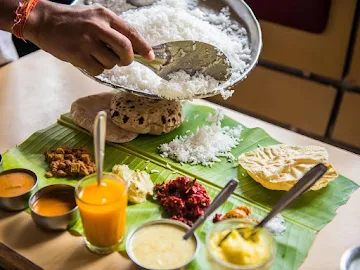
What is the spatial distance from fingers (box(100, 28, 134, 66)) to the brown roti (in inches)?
11.8

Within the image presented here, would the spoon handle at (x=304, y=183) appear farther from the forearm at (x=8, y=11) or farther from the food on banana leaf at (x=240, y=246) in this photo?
the forearm at (x=8, y=11)

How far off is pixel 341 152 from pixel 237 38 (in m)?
0.49

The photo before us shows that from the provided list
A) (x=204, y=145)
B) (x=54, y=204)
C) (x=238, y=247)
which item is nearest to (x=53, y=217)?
(x=54, y=204)

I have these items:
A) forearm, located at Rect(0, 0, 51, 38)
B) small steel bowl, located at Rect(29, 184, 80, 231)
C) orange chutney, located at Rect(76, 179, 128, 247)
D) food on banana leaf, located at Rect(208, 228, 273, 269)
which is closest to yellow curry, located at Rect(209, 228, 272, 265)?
food on banana leaf, located at Rect(208, 228, 273, 269)

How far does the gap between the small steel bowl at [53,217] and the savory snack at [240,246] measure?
332 mm

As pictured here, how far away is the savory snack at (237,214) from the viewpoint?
45.6 inches

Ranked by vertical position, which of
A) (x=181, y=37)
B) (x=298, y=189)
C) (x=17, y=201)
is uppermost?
(x=181, y=37)

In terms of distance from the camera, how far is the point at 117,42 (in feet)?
3.96

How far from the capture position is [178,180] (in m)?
1.24

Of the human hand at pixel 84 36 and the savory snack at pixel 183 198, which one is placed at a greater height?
the human hand at pixel 84 36

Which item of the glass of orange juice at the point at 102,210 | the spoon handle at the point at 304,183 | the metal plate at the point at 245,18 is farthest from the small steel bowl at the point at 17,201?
the metal plate at the point at 245,18

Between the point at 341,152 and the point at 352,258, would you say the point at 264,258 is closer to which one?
the point at 352,258

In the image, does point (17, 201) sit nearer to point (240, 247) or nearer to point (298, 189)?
point (240, 247)

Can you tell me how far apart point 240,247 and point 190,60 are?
0.63 metres
